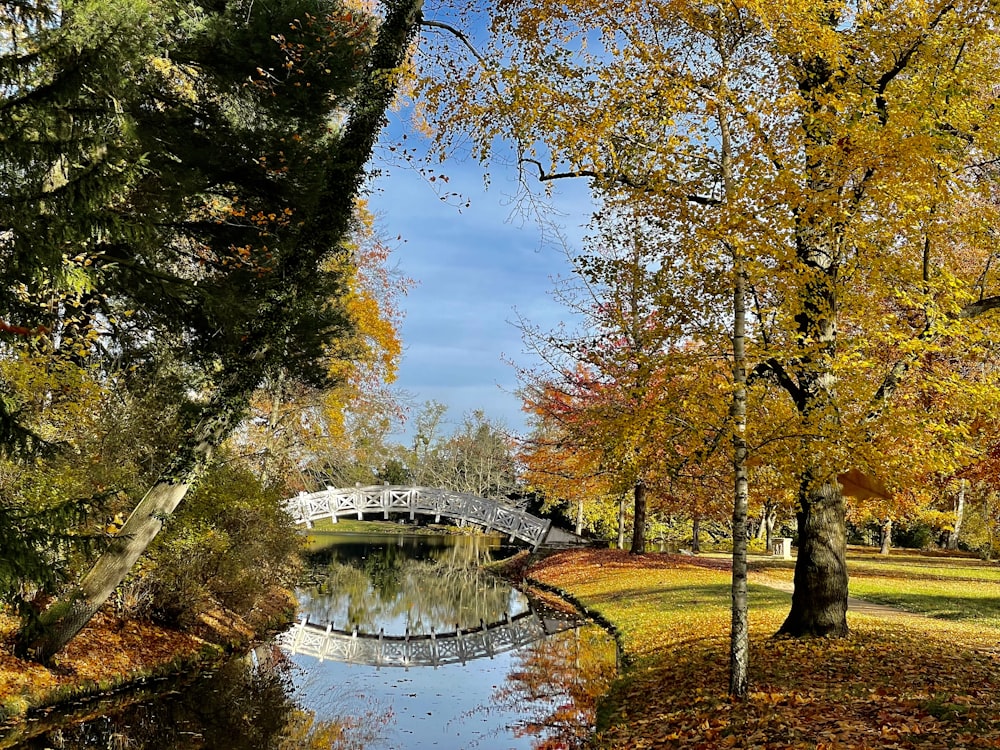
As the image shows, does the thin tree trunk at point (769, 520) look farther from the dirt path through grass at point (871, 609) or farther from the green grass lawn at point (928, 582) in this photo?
the dirt path through grass at point (871, 609)

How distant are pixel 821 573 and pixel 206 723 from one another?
7652 mm

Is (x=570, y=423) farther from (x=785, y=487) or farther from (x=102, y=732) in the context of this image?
(x=102, y=732)

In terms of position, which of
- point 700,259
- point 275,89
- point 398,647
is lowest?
point 398,647

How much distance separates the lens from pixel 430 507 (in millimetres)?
A: 30234

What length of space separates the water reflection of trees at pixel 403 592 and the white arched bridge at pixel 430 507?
2043 millimetres

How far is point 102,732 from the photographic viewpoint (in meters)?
7.44

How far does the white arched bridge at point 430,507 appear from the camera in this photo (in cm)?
2814

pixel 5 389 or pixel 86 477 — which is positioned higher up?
pixel 5 389

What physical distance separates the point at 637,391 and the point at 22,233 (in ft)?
18.0

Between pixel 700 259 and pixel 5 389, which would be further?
pixel 5 389

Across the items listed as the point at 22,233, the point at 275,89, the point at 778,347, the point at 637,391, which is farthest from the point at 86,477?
the point at 778,347

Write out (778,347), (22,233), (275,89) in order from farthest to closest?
(275,89) → (778,347) → (22,233)

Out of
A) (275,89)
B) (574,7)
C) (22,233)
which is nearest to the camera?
(22,233)

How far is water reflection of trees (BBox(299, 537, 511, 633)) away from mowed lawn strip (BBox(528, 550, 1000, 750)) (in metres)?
6.67
